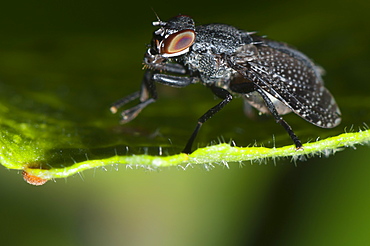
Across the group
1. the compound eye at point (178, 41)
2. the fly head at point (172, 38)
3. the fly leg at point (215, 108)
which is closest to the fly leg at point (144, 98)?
the fly head at point (172, 38)

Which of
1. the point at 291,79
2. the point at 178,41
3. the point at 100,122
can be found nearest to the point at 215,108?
the point at 178,41

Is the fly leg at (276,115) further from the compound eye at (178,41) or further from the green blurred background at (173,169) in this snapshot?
the compound eye at (178,41)

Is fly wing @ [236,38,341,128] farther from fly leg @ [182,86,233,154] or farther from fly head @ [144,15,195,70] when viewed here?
fly head @ [144,15,195,70]

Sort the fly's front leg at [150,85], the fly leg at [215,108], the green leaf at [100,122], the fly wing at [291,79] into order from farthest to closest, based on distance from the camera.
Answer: the fly's front leg at [150,85] < the fly wing at [291,79] < the fly leg at [215,108] < the green leaf at [100,122]

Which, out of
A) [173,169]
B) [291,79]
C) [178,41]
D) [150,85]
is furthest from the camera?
[173,169]

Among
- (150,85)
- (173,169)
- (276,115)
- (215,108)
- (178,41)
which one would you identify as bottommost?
(173,169)

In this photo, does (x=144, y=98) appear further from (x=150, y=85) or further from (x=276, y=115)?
(x=276, y=115)

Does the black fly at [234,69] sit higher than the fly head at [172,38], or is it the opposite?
the fly head at [172,38]

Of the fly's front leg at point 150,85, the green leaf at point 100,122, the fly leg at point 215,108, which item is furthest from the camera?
the fly's front leg at point 150,85
